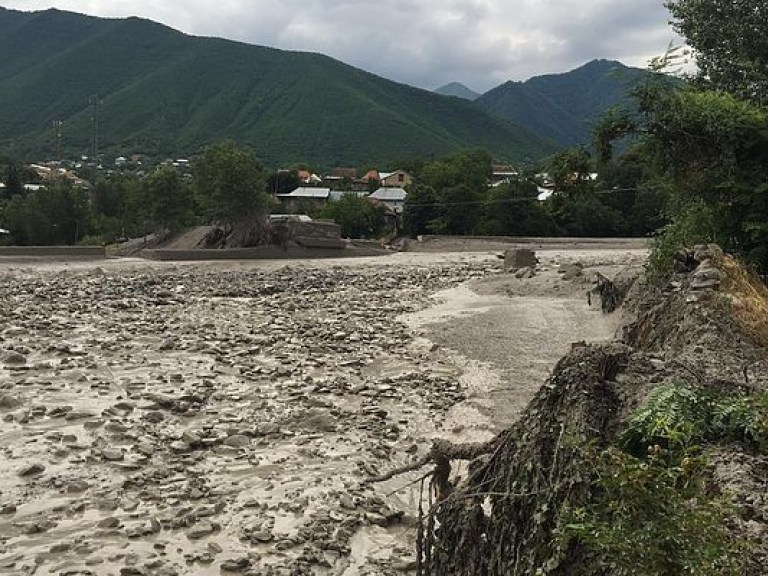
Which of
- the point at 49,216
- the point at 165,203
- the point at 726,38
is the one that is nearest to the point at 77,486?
the point at 726,38

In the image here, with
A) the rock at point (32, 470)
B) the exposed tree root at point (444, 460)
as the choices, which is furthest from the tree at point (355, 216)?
the exposed tree root at point (444, 460)

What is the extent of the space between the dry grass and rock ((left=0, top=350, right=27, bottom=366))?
38.2 feet

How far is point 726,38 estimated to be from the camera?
15.6m

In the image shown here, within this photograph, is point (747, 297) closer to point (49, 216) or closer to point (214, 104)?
point (49, 216)

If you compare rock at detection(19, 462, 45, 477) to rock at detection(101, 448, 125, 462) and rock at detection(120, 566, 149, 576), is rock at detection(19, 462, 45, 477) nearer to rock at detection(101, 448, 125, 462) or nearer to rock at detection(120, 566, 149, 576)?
rock at detection(101, 448, 125, 462)

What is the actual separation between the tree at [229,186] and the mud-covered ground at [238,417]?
20.7m

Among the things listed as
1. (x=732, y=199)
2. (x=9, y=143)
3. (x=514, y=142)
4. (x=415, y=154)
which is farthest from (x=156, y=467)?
(x=514, y=142)

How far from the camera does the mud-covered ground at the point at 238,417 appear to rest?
5.97 m

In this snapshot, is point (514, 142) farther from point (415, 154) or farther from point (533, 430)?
point (533, 430)

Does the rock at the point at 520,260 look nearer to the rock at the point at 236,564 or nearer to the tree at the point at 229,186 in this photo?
the tree at the point at 229,186

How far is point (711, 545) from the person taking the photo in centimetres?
286

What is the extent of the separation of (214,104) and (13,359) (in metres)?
140

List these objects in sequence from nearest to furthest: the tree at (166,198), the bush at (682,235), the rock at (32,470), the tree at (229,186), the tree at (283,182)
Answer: the rock at (32,470)
the bush at (682,235)
the tree at (229,186)
the tree at (166,198)
the tree at (283,182)

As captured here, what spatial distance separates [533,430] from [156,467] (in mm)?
4938
